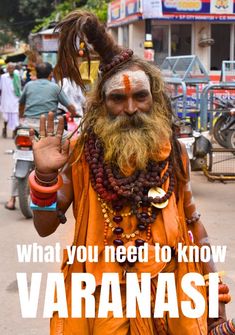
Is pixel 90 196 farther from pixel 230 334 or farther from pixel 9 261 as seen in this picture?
pixel 9 261

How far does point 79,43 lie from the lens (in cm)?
242

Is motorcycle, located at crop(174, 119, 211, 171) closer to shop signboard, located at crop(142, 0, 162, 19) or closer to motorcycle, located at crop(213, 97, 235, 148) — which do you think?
motorcycle, located at crop(213, 97, 235, 148)

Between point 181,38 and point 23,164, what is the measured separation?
1238 cm

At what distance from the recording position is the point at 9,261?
17.1 ft

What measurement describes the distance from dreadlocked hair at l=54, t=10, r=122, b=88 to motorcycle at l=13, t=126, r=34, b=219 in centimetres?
403

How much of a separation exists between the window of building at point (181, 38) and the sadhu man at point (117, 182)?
1580 centimetres

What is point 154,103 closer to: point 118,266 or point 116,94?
point 116,94

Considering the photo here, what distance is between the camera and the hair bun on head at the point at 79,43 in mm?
2375

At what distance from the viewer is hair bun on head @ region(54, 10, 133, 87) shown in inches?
→ 93.5

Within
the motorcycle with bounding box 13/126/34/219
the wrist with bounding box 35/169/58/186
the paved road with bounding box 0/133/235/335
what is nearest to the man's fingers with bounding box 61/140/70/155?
the wrist with bounding box 35/169/58/186

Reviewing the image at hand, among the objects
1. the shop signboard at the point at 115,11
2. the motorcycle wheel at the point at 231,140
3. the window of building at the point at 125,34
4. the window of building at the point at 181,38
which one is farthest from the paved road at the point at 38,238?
the shop signboard at the point at 115,11

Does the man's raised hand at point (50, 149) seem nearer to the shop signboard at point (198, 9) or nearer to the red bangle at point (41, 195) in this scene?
the red bangle at point (41, 195)

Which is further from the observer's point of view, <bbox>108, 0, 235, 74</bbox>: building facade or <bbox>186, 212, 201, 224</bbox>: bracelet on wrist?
<bbox>108, 0, 235, 74</bbox>: building facade

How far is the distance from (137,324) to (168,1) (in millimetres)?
15237
